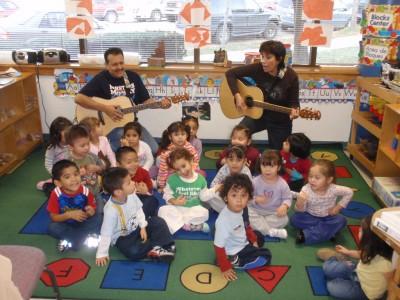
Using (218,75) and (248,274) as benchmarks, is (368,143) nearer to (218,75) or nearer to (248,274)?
(218,75)

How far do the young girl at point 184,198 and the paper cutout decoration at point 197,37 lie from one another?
6.00 ft

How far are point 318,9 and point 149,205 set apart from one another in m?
2.74

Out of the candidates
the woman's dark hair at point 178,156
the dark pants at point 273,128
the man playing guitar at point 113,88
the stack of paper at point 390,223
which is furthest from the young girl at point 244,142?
the stack of paper at point 390,223

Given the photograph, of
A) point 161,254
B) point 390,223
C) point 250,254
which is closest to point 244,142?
point 250,254

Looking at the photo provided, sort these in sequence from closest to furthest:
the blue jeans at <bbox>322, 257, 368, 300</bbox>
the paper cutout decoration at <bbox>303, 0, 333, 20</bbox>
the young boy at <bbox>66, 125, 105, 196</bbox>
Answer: the blue jeans at <bbox>322, 257, 368, 300</bbox> < the young boy at <bbox>66, 125, 105, 196</bbox> < the paper cutout decoration at <bbox>303, 0, 333, 20</bbox>

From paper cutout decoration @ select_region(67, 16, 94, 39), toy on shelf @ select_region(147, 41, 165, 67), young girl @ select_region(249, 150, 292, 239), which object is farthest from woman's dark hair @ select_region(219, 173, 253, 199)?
paper cutout decoration @ select_region(67, 16, 94, 39)

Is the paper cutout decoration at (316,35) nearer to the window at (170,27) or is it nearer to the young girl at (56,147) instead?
the window at (170,27)

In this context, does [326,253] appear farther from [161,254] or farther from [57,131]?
[57,131]

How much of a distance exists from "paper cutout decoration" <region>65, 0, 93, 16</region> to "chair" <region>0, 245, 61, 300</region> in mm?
3205

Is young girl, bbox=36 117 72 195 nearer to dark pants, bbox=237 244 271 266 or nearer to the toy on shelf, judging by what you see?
the toy on shelf

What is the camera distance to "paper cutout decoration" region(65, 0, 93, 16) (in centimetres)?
461

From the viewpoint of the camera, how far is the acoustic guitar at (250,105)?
3.96m

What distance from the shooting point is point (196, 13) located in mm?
4598

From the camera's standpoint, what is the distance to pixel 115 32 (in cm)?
486
